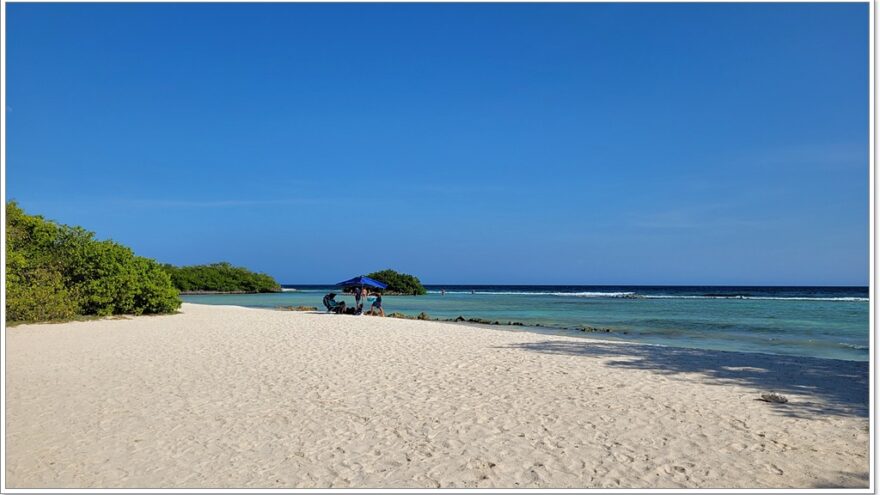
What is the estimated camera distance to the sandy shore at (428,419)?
5062 millimetres

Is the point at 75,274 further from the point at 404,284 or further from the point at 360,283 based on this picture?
the point at 404,284

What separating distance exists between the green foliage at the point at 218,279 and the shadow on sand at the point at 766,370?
78.0 meters

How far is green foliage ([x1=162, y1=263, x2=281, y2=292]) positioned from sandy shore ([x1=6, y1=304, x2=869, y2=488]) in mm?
74908

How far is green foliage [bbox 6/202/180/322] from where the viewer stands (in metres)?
18.8

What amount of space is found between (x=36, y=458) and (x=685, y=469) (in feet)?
19.8

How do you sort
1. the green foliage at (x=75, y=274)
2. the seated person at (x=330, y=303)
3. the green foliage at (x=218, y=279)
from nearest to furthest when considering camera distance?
the green foliage at (x=75, y=274), the seated person at (x=330, y=303), the green foliage at (x=218, y=279)

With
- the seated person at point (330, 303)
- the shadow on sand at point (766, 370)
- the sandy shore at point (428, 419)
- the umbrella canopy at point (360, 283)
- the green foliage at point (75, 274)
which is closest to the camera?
the sandy shore at point (428, 419)

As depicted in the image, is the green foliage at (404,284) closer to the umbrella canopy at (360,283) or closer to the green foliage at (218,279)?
the green foliage at (218,279)

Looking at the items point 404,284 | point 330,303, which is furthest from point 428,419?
point 404,284

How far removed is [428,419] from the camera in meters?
6.75

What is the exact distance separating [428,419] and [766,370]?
286 inches

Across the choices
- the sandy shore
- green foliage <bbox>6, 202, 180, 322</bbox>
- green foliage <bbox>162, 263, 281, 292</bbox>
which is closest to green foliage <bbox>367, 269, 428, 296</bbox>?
green foliage <bbox>162, 263, 281, 292</bbox>

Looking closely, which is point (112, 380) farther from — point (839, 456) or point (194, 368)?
point (839, 456)

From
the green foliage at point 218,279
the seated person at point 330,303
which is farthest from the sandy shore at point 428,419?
the green foliage at point 218,279
